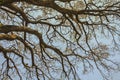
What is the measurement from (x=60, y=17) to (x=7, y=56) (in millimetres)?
2777

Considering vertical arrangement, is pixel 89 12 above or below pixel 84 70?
above

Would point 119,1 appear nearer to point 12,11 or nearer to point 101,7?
point 101,7

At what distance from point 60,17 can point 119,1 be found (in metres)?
2.60

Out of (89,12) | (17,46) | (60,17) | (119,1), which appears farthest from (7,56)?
(119,1)

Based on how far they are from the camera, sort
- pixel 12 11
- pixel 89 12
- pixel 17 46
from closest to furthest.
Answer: pixel 89 12
pixel 12 11
pixel 17 46

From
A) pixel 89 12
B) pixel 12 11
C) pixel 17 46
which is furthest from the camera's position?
pixel 17 46

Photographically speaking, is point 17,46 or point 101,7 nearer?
point 101,7

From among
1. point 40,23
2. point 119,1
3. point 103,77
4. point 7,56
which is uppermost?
point 119,1

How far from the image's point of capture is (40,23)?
14.0 meters

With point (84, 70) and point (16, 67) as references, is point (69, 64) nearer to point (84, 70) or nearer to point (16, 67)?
point (84, 70)

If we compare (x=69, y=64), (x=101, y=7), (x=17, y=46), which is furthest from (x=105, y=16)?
(x=17, y=46)

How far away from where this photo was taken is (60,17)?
14.2 metres

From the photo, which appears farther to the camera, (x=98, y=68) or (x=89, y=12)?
(x=98, y=68)

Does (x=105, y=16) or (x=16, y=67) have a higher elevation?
(x=105, y=16)
